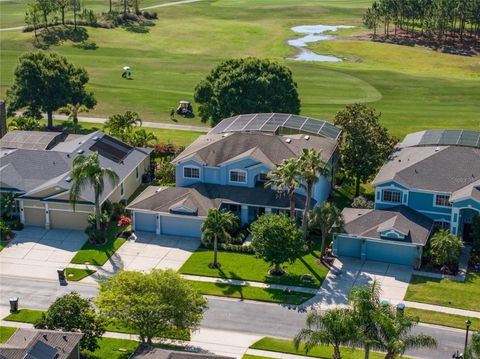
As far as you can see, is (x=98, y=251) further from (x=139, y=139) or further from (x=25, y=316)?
(x=139, y=139)

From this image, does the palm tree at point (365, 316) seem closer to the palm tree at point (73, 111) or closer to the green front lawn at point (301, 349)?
the green front lawn at point (301, 349)

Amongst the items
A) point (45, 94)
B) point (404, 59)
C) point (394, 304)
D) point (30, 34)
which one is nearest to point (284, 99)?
point (45, 94)

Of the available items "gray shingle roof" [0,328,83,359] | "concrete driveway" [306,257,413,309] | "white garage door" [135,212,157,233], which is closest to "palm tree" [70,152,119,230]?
"white garage door" [135,212,157,233]

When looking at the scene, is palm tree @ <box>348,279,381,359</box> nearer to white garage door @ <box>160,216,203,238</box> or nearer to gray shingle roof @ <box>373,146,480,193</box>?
gray shingle roof @ <box>373,146,480,193</box>

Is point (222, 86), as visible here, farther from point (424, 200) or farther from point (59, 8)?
point (59, 8)

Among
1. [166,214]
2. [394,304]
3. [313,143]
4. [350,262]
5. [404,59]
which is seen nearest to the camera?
[394,304]

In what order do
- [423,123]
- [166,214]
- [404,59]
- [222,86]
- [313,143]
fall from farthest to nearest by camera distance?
[404,59]
[423,123]
[222,86]
[313,143]
[166,214]

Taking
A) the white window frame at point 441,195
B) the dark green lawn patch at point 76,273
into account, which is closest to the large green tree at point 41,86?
the dark green lawn patch at point 76,273
